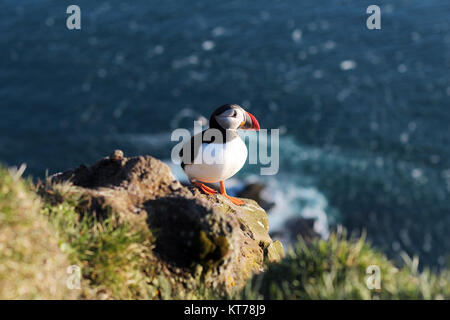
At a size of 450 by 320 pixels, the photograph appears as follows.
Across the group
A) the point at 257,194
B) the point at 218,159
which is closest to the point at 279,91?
the point at 257,194

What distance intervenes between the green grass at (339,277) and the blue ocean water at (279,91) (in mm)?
33203

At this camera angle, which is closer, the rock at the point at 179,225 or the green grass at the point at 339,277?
the green grass at the point at 339,277

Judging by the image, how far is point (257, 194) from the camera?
4294cm

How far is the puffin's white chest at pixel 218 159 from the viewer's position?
34.2 feet

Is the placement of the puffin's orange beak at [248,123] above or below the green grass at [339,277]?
above

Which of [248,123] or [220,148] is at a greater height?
[248,123]

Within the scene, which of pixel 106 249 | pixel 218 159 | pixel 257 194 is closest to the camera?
pixel 106 249

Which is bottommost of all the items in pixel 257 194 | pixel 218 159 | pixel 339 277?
pixel 339 277

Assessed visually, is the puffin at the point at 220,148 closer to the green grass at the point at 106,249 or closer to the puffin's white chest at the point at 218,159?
the puffin's white chest at the point at 218,159

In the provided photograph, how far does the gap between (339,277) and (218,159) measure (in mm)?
4550

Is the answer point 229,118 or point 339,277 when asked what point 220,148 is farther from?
point 339,277

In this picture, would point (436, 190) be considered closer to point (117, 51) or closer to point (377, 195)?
point (377, 195)

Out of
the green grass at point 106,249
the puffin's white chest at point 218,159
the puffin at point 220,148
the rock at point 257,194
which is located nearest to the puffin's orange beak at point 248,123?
the puffin at point 220,148
